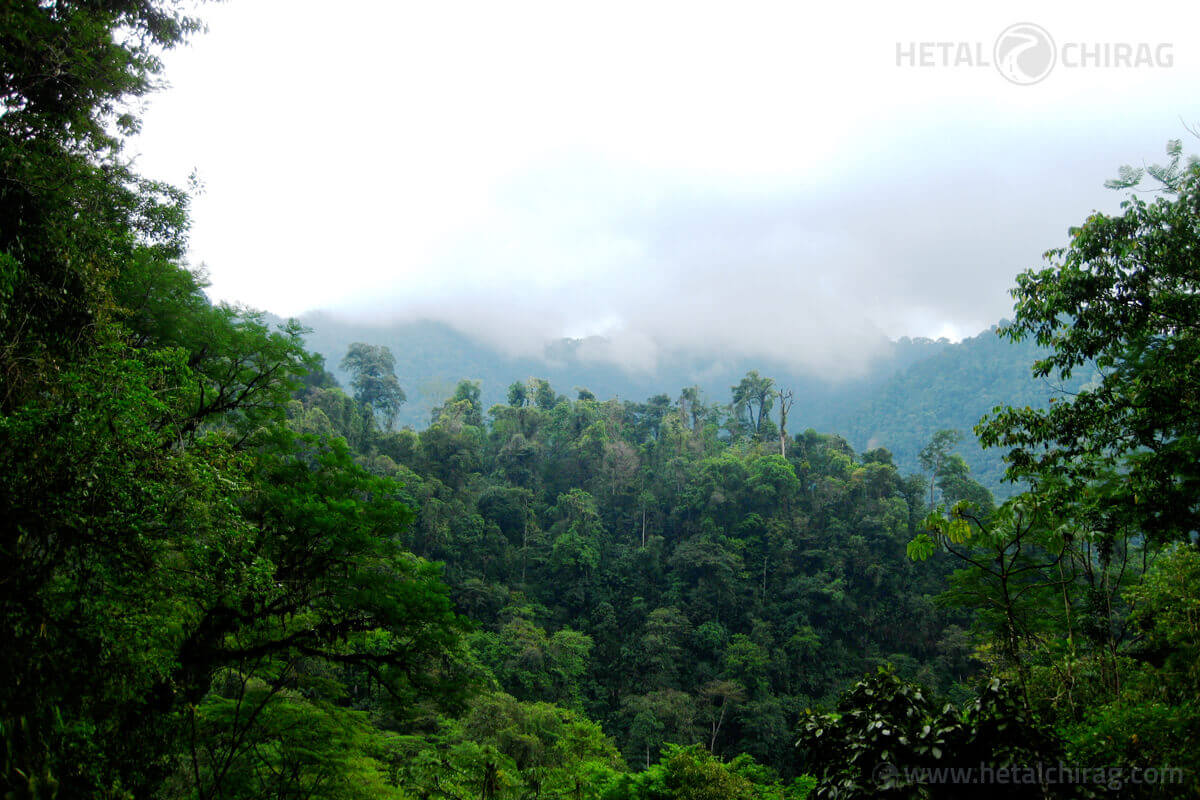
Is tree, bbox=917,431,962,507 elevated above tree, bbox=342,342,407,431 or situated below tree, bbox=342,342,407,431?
below

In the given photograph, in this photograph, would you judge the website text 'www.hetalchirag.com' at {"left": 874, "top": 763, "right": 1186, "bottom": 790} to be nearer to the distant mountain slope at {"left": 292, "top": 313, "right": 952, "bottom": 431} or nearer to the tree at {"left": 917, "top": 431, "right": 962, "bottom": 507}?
the tree at {"left": 917, "top": 431, "right": 962, "bottom": 507}

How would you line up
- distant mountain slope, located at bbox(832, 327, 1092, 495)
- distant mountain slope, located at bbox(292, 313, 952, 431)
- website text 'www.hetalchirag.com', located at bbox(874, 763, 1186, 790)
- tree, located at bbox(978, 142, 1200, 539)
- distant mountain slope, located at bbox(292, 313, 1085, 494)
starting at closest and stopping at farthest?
website text 'www.hetalchirag.com', located at bbox(874, 763, 1186, 790)
tree, located at bbox(978, 142, 1200, 539)
distant mountain slope, located at bbox(832, 327, 1092, 495)
distant mountain slope, located at bbox(292, 313, 1085, 494)
distant mountain slope, located at bbox(292, 313, 952, 431)

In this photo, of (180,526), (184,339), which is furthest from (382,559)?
(184,339)

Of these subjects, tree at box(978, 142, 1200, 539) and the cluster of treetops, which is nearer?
the cluster of treetops

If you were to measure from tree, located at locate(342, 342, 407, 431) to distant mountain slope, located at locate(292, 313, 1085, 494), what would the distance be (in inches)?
659

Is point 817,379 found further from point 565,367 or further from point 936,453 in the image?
point 936,453

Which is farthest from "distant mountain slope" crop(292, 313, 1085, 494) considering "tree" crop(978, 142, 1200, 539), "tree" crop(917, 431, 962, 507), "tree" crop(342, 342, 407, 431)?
"tree" crop(978, 142, 1200, 539)

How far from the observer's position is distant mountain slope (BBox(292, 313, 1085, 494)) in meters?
69.7

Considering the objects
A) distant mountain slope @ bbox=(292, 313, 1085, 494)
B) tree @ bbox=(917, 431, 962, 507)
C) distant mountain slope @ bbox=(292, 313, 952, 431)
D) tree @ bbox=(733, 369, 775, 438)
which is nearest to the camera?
tree @ bbox=(917, 431, 962, 507)

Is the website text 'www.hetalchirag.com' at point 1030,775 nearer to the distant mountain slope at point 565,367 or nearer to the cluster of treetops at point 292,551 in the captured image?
the cluster of treetops at point 292,551

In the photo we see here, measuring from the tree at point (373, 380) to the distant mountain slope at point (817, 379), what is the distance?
659 inches

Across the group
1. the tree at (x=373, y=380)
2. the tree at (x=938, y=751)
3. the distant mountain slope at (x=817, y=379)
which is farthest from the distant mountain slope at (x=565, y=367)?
the tree at (x=938, y=751)

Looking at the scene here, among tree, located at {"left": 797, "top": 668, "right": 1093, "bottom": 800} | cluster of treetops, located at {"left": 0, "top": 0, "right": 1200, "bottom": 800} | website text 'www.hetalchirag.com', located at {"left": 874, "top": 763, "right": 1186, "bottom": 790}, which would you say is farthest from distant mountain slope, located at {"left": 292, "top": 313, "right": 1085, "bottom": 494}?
tree, located at {"left": 797, "top": 668, "right": 1093, "bottom": 800}

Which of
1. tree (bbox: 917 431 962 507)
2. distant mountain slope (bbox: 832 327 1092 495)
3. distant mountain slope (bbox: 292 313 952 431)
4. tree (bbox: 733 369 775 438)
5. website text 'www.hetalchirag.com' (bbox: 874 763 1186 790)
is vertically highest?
distant mountain slope (bbox: 292 313 952 431)
